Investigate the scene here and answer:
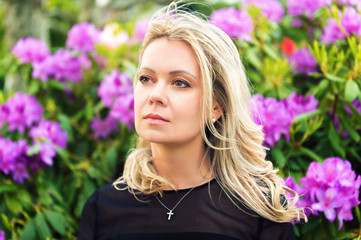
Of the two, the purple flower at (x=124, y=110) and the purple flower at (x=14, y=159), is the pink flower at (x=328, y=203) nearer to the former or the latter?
the purple flower at (x=124, y=110)

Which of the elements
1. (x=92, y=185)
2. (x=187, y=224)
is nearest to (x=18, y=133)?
(x=92, y=185)

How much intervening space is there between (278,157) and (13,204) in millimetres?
1621

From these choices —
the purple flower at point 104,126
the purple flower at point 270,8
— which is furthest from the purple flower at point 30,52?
the purple flower at point 270,8

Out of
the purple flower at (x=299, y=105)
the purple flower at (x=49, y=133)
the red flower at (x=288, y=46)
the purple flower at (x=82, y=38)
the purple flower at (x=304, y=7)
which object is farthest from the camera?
the red flower at (x=288, y=46)

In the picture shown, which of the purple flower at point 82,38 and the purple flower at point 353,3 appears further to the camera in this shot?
the purple flower at point 82,38

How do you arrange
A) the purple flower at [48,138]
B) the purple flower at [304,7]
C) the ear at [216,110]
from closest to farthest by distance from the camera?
the ear at [216,110] → the purple flower at [48,138] → the purple flower at [304,7]

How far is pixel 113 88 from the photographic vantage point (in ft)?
10.1

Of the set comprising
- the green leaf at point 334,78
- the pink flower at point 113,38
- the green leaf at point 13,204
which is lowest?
the green leaf at point 13,204

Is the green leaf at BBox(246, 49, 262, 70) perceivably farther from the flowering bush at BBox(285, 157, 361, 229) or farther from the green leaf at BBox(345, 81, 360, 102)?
the flowering bush at BBox(285, 157, 361, 229)

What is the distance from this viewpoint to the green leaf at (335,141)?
2.34 m

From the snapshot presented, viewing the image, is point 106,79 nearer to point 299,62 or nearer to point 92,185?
point 92,185

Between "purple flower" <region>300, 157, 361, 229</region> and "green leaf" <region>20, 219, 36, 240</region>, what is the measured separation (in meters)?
1.57

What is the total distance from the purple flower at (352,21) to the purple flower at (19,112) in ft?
7.20

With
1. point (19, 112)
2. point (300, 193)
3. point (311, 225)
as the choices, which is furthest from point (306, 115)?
point (19, 112)
